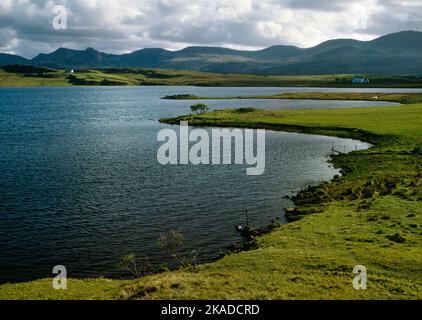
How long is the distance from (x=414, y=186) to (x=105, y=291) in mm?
46393

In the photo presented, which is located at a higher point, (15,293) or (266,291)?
(266,291)

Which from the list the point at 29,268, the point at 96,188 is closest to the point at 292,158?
the point at 96,188

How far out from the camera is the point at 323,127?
13062 centimetres

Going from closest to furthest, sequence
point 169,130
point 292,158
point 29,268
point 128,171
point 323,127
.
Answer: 1. point 29,268
2. point 128,171
3. point 292,158
4. point 323,127
5. point 169,130

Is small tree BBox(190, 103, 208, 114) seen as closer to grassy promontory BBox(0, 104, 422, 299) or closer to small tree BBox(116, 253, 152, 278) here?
grassy promontory BBox(0, 104, 422, 299)

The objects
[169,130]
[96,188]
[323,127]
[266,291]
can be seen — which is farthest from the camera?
[169,130]

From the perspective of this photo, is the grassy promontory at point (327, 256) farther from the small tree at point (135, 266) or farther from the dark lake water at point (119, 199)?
the dark lake water at point (119, 199)

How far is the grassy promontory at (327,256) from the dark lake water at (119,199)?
545 cm

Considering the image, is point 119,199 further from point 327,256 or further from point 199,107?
point 199,107

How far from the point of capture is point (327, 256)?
38.0m

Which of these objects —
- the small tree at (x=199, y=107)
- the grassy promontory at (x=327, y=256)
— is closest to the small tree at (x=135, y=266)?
the grassy promontory at (x=327, y=256)

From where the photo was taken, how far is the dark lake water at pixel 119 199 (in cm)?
4627
